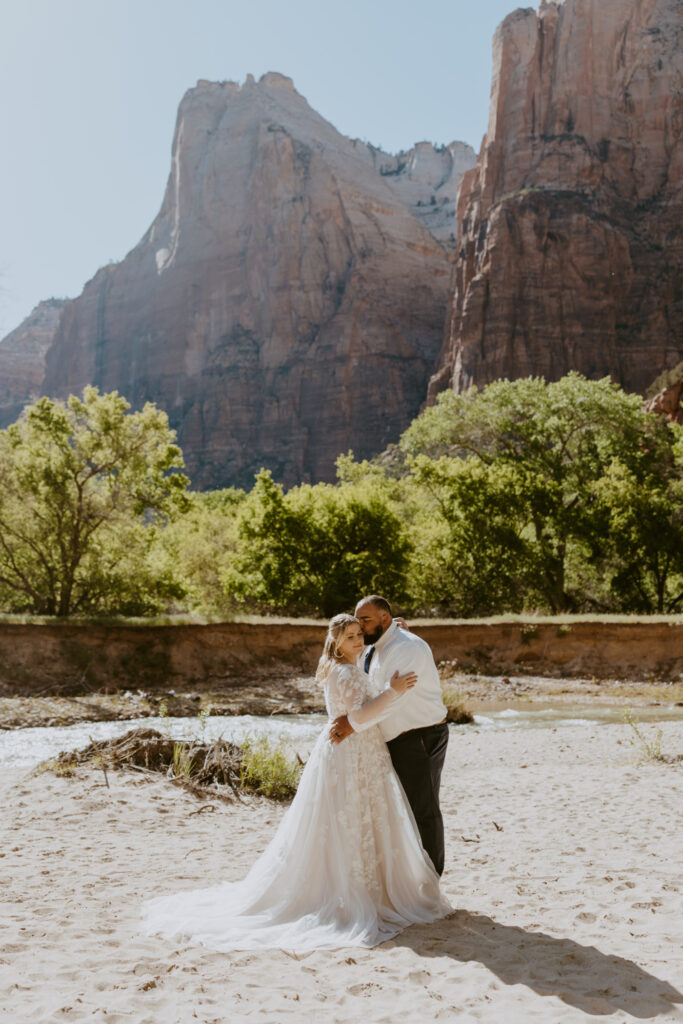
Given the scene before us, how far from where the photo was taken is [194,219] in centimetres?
13312

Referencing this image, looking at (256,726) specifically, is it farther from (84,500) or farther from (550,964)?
(550,964)

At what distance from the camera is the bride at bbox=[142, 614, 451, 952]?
506cm

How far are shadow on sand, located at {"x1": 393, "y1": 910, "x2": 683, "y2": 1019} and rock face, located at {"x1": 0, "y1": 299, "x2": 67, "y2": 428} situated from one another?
166 meters

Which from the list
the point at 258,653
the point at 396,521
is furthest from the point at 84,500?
the point at 396,521

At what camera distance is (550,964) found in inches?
177

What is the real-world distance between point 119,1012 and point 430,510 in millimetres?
30413

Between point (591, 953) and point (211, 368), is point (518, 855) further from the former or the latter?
point (211, 368)

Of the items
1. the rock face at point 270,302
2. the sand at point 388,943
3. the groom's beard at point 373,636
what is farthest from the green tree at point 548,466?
the rock face at point 270,302

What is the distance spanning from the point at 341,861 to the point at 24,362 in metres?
186

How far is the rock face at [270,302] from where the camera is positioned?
375ft

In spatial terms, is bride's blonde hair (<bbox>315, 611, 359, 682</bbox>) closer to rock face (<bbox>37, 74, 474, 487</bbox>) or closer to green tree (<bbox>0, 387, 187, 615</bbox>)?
green tree (<bbox>0, 387, 187, 615</bbox>)

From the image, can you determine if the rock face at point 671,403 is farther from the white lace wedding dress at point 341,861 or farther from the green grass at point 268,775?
the white lace wedding dress at point 341,861

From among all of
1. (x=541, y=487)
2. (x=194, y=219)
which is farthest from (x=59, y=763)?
(x=194, y=219)

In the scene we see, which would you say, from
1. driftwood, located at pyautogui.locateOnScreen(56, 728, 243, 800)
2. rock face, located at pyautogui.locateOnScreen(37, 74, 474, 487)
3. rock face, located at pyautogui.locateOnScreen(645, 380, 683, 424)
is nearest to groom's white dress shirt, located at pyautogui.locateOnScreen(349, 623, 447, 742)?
driftwood, located at pyautogui.locateOnScreen(56, 728, 243, 800)
